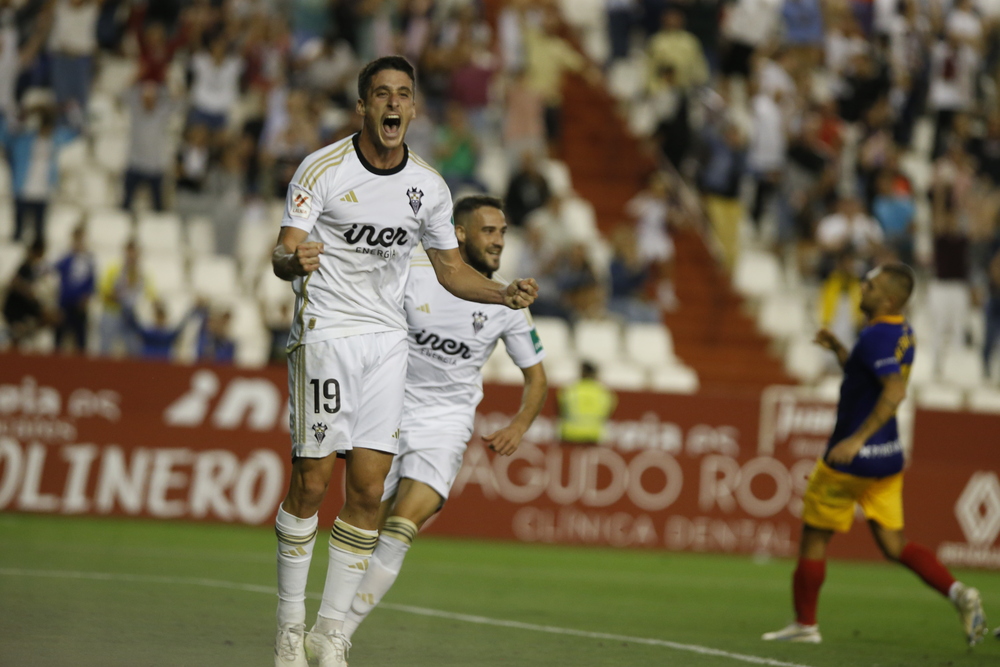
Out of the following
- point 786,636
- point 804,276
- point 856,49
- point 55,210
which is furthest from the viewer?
point 856,49

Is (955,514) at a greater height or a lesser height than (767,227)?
lesser

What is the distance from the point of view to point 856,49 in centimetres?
2256

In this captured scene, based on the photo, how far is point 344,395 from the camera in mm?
6242

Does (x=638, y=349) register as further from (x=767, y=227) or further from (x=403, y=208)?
(x=403, y=208)

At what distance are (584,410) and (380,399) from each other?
29.9 ft

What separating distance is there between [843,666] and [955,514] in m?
7.92

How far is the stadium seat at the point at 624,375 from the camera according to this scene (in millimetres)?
17688

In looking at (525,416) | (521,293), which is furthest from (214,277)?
(521,293)

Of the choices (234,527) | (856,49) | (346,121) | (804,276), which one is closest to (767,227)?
(804,276)

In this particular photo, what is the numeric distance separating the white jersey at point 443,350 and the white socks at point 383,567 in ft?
2.43

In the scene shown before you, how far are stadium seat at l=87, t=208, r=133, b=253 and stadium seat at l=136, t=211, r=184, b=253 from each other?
16 cm

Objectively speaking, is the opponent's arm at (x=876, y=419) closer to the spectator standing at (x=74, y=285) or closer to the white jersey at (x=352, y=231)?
the white jersey at (x=352, y=231)

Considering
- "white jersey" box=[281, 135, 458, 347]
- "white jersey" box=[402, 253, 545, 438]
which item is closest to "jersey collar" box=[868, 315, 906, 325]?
"white jersey" box=[402, 253, 545, 438]

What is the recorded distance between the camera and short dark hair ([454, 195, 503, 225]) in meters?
7.78
